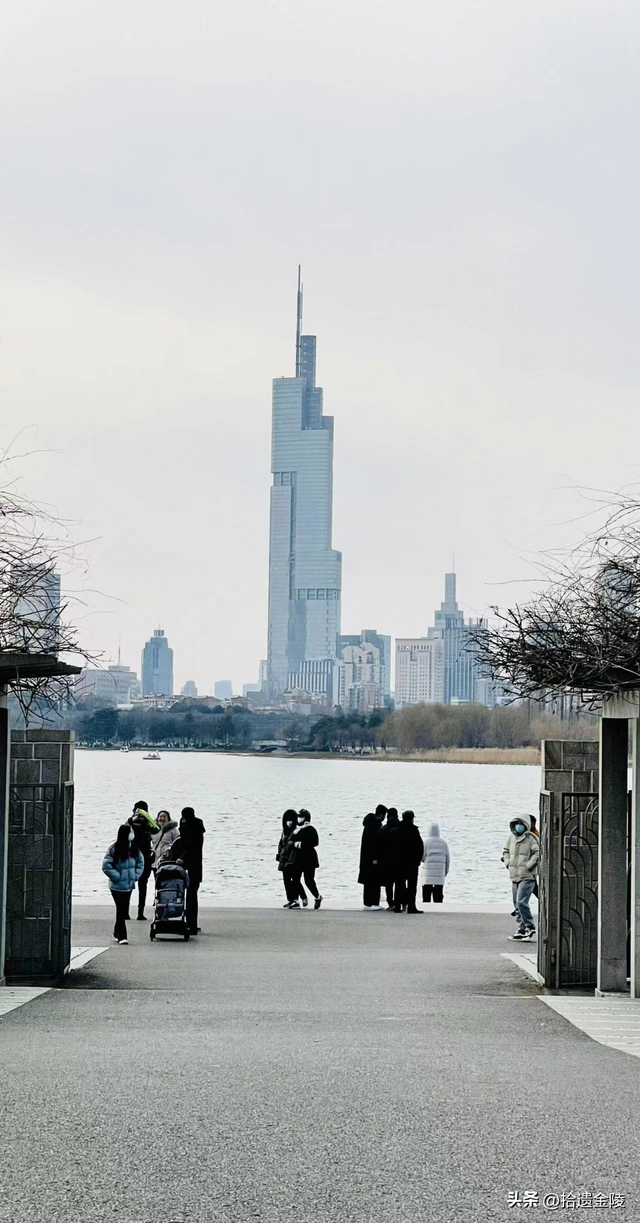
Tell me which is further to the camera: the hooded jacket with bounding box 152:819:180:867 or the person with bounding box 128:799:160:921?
the hooded jacket with bounding box 152:819:180:867

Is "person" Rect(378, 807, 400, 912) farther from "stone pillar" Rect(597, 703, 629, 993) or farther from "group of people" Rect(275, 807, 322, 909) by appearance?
"stone pillar" Rect(597, 703, 629, 993)

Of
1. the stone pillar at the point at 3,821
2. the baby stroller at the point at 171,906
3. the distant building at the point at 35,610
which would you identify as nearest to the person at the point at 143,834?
the baby stroller at the point at 171,906

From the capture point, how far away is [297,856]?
894 inches

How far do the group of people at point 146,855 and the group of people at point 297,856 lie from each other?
1900mm

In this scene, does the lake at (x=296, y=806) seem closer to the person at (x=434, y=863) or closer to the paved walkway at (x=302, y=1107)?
the person at (x=434, y=863)

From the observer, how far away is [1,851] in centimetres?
1384

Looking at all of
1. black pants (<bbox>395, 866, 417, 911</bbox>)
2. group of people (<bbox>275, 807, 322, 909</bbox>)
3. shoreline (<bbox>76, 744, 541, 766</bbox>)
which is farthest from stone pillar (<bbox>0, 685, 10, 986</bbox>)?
shoreline (<bbox>76, 744, 541, 766</bbox>)

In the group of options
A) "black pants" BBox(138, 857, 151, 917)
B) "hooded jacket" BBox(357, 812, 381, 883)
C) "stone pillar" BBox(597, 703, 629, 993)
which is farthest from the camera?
"hooded jacket" BBox(357, 812, 381, 883)

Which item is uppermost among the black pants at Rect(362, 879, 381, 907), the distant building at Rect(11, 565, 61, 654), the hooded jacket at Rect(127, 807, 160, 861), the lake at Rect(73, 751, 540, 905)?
the distant building at Rect(11, 565, 61, 654)

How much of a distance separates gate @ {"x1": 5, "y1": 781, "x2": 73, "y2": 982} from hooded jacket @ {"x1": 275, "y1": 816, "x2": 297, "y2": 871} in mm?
8485

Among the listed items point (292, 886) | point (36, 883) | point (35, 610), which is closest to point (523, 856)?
point (292, 886)

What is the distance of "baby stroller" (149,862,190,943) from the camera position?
1830 centimetres

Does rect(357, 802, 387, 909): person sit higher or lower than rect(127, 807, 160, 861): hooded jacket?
lower

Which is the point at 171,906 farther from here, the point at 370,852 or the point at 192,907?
the point at 370,852
